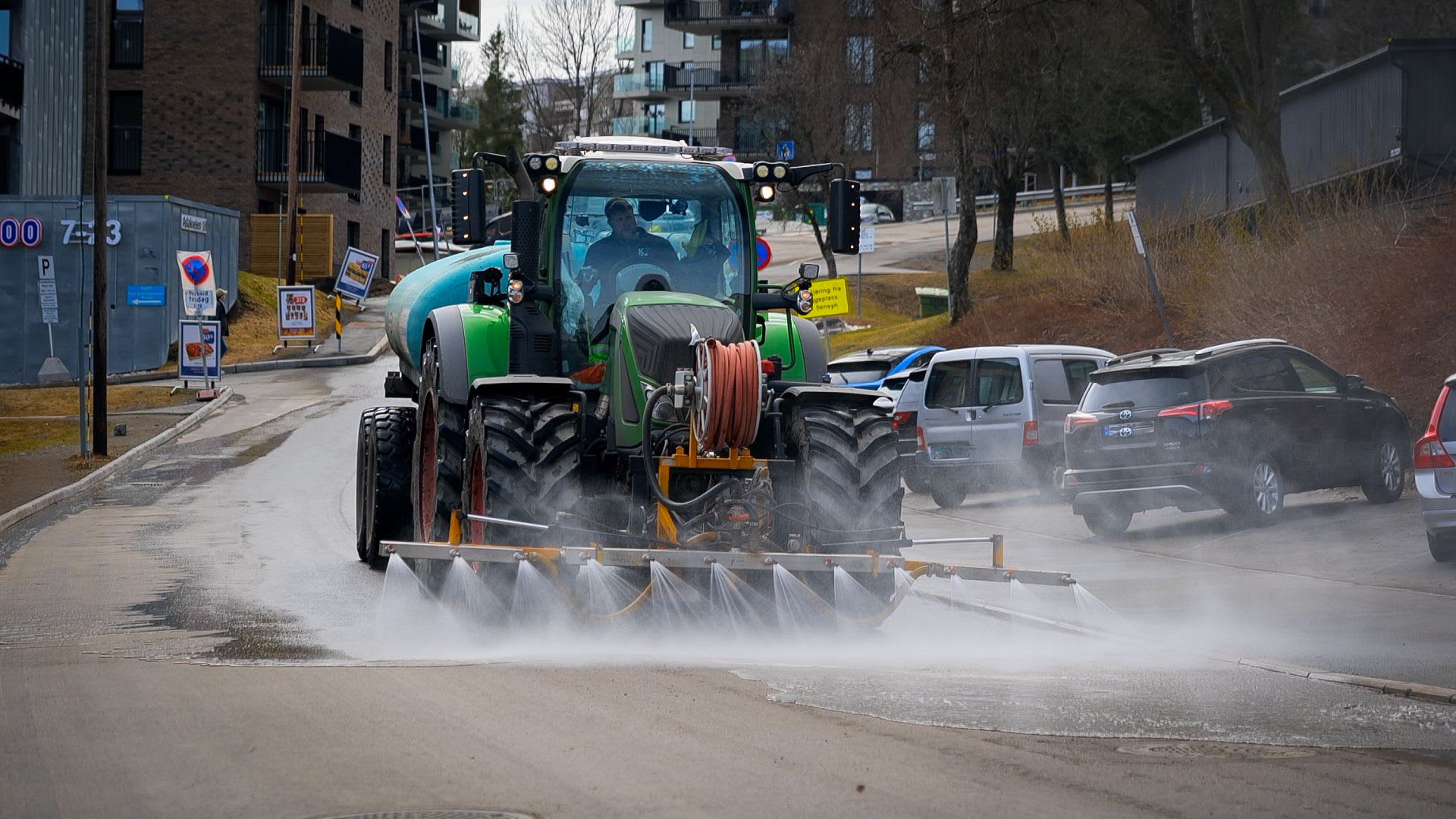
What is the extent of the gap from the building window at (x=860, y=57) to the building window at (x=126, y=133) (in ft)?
79.4

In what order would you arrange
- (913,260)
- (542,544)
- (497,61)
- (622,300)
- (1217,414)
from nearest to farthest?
(542,544)
(622,300)
(1217,414)
(913,260)
(497,61)

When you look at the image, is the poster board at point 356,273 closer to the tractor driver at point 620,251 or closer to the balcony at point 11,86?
the balcony at point 11,86

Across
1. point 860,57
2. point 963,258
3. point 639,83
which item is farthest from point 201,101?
point 639,83

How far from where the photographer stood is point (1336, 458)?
16.3m

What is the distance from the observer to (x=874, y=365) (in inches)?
1005

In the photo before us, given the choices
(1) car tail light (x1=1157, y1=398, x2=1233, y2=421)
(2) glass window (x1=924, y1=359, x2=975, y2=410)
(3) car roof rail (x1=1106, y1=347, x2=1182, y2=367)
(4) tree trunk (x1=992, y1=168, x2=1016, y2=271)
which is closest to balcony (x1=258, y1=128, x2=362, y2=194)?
(4) tree trunk (x1=992, y1=168, x2=1016, y2=271)

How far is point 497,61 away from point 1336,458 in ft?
285

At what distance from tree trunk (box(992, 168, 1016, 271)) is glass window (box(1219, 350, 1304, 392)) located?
1148 inches

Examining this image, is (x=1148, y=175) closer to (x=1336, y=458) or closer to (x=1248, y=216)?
(x=1248, y=216)

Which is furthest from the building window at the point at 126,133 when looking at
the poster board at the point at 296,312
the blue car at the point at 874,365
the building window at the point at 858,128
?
the blue car at the point at 874,365

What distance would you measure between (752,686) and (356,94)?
55434 millimetres

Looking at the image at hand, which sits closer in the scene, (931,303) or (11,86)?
(11,86)

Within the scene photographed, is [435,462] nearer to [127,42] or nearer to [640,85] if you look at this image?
[127,42]

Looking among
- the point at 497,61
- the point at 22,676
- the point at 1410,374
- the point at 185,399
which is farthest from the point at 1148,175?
the point at 497,61
